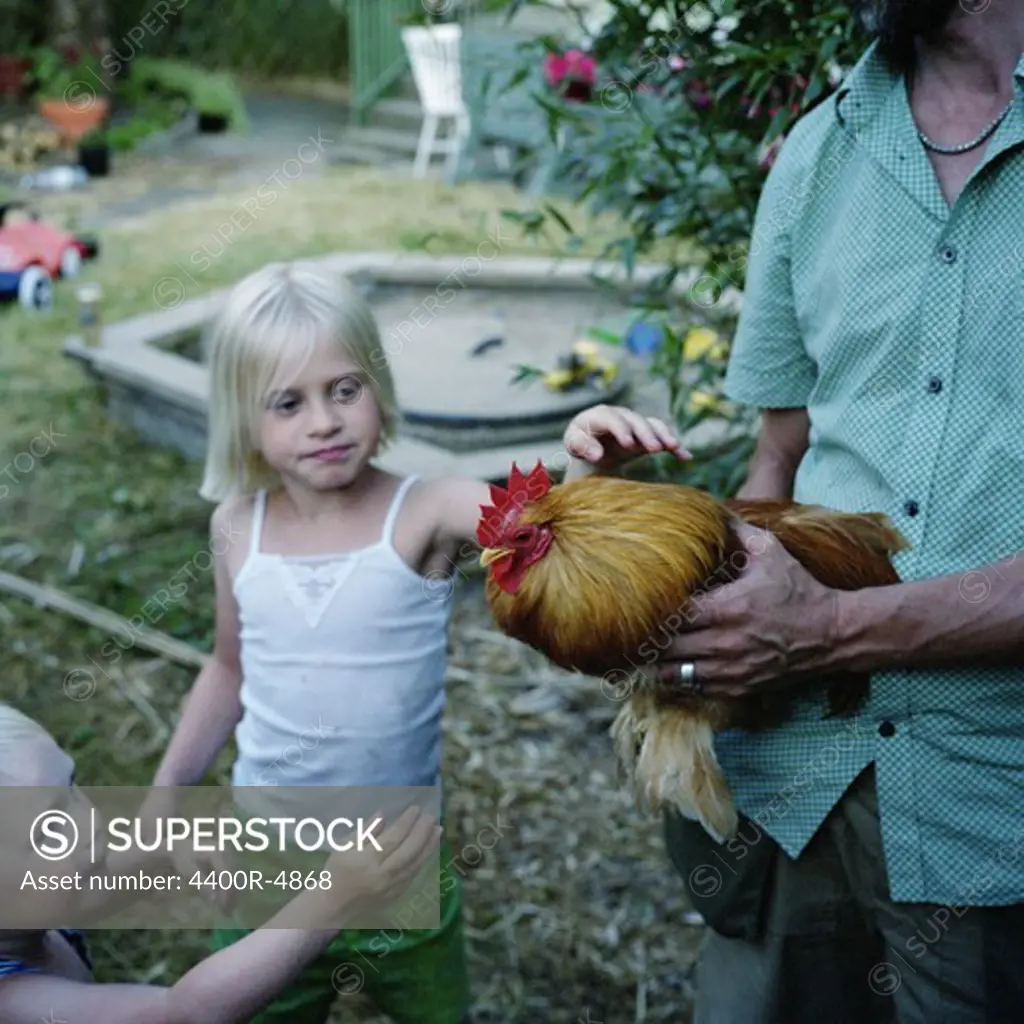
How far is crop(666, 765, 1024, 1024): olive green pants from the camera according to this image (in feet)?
6.16

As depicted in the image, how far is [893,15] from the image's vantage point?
6.00ft

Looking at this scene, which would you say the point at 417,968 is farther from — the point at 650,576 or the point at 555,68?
the point at 555,68

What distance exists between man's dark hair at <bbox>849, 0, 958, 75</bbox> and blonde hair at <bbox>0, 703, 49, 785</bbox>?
1.68m

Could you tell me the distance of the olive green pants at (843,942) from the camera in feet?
6.16

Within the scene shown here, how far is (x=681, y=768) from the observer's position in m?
1.88

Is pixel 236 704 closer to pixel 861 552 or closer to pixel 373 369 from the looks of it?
pixel 373 369

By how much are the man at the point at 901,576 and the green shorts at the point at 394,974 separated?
63 centimetres

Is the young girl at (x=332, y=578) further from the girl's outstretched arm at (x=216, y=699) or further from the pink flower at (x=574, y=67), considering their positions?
the pink flower at (x=574, y=67)

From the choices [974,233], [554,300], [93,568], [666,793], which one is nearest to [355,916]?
[666,793]

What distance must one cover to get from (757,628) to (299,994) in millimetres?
1305

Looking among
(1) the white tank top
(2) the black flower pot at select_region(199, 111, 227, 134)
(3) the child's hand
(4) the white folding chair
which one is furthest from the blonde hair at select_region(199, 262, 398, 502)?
(2) the black flower pot at select_region(199, 111, 227, 134)

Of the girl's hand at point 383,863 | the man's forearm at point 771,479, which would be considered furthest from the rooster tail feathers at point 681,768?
the man's forearm at point 771,479

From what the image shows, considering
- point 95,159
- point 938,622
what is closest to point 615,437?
point 938,622

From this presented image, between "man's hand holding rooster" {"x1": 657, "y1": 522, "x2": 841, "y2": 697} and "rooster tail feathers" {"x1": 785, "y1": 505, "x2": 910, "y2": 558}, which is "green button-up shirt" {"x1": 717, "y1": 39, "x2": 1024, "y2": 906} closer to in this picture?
"rooster tail feathers" {"x1": 785, "y1": 505, "x2": 910, "y2": 558}
